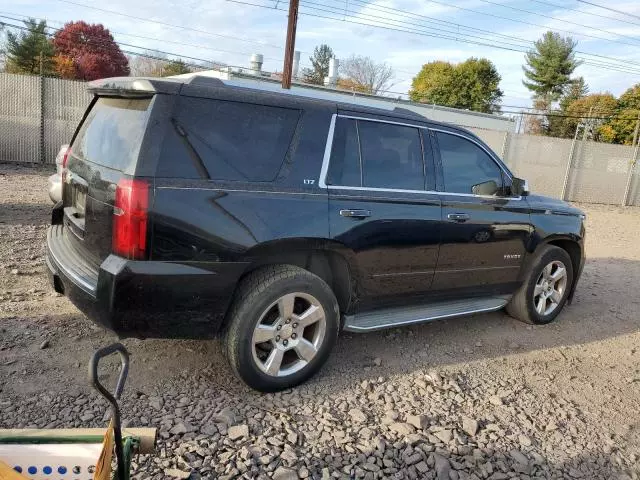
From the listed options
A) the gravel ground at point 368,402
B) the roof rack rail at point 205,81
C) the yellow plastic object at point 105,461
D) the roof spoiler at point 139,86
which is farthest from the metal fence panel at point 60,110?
the yellow plastic object at point 105,461

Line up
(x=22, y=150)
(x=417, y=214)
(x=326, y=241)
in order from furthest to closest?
(x=22, y=150), (x=417, y=214), (x=326, y=241)

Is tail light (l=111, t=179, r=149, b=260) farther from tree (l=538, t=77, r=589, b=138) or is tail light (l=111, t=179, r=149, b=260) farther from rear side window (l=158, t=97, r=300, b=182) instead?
tree (l=538, t=77, r=589, b=138)

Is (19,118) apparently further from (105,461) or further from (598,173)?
(598,173)

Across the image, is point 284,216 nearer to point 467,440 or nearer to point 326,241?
point 326,241

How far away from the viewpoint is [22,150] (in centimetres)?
1329

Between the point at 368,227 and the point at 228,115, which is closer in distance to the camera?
the point at 228,115

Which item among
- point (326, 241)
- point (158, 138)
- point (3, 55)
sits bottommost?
point (326, 241)

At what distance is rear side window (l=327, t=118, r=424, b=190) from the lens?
12.2ft

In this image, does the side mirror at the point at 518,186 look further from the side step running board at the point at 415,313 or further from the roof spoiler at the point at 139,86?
the roof spoiler at the point at 139,86

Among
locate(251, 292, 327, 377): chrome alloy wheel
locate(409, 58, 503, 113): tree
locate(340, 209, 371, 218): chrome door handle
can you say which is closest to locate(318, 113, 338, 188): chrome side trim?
locate(340, 209, 371, 218): chrome door handle

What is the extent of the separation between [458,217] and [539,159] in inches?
561

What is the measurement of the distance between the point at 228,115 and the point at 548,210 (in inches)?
132

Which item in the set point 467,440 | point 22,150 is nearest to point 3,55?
point 22,150

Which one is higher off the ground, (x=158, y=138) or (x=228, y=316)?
(x=158, y=138)
